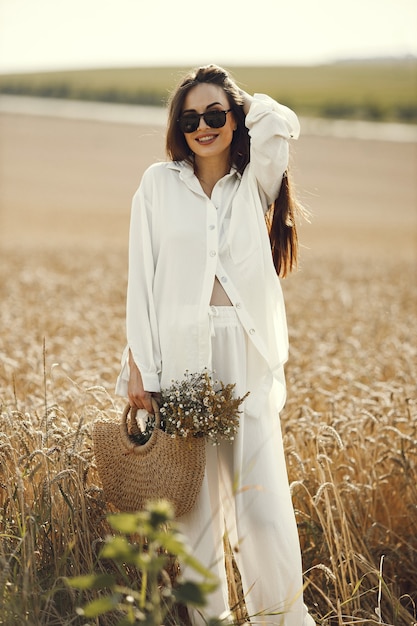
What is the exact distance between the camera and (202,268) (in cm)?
327

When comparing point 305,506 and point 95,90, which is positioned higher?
point 95,90

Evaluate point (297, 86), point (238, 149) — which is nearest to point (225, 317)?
point (238, 149)

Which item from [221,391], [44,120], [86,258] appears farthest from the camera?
[44,120]

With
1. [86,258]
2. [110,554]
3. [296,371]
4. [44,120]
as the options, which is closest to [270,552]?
[110,554]

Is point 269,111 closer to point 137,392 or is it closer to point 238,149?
point 238,149

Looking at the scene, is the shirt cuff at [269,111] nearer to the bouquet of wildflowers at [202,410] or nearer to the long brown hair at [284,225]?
the long brown hair at [284,225]

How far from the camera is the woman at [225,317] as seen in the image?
3236 millimetres

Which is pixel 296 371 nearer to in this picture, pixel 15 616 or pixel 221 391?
pixel 221 391

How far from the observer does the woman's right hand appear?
10.7 ft

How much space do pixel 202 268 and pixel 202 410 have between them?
0.56 meters

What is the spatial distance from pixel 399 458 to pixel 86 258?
37.7 ft

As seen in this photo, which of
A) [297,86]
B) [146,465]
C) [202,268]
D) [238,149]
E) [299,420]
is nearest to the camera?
[146,465]

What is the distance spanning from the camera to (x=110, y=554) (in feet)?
4.89

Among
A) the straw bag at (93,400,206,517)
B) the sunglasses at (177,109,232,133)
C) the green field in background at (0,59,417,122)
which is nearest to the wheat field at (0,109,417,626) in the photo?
the straw bag at (93,400,206,517)
